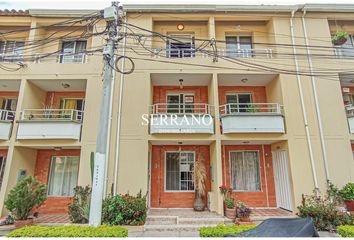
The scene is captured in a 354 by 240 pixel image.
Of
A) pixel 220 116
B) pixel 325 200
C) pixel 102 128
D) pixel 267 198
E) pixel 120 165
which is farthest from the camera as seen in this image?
pixel 267 198

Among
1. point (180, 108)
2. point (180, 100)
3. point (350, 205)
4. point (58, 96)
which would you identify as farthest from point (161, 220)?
point (58, 96)

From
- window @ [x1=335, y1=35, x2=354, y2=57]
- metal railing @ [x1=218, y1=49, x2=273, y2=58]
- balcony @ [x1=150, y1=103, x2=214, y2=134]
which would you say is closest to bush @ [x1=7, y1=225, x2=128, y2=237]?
balcony @ [x1=150, y1=103, x2=214, y2=134]

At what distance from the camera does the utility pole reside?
4.98 metres

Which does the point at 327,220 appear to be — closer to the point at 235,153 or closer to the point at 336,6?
the point at 235,153

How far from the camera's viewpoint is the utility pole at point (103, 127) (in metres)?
4.98

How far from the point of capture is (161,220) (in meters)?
7.77

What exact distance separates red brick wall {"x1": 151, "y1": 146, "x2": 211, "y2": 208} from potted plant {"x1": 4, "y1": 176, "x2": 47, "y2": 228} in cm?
458

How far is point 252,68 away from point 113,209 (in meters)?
8.41

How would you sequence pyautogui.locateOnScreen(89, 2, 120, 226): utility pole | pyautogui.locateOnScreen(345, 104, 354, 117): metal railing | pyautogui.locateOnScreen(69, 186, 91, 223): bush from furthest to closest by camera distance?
1. pyautogui.locateOnScreen(345, 104, 354, 117): metal railing
2. pyautogui.locateOnScreen(69, 186, 91, 223): bush
3. pyautogui.locateOnScreen(89, 2, 120, 226): utility pole

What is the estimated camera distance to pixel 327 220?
23.0ft

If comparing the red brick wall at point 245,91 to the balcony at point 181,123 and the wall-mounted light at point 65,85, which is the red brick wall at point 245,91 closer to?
the balcony at point 181,123

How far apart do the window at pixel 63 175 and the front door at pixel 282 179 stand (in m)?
9.83

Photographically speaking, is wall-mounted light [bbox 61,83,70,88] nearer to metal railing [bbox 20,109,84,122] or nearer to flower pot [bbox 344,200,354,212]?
metal railing [bbox 20,109,84,122]

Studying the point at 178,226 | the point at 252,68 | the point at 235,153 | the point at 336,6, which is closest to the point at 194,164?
the point at 235,153
